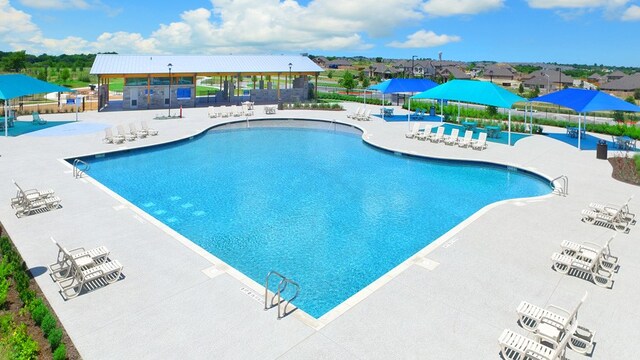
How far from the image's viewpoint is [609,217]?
35.9 feet

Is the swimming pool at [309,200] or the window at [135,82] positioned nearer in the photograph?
the swimming pool at [309,200]

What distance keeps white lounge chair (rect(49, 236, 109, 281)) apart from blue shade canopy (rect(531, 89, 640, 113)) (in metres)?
21.0

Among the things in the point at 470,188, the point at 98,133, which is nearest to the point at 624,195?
the point at 470,188

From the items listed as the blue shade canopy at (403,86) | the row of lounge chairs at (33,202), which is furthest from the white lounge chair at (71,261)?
the blue shade canopy at (403,86)

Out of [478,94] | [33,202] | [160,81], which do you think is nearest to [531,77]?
[478,94]

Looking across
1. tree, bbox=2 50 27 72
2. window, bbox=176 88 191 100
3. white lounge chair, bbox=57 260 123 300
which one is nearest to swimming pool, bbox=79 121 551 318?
A: white lounge chair, bbox=57 260 123 300

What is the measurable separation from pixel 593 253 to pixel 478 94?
16.8m

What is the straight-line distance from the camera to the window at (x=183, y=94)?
36.6 m

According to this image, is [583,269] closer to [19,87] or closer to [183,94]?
[19,87]

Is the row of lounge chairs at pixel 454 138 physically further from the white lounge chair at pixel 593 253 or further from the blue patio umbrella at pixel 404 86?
the white lounge chair at pixel 593 253

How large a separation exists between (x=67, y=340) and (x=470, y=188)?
1344 centimetres

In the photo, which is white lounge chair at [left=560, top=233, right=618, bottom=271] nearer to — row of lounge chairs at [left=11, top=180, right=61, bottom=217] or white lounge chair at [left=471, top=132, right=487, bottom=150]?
white lounge chair at [left=471, top=132, right=487, bottom=150]

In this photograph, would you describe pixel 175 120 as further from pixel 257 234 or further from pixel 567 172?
pixel 567 172

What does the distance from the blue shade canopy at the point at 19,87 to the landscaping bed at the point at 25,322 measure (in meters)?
18.3
